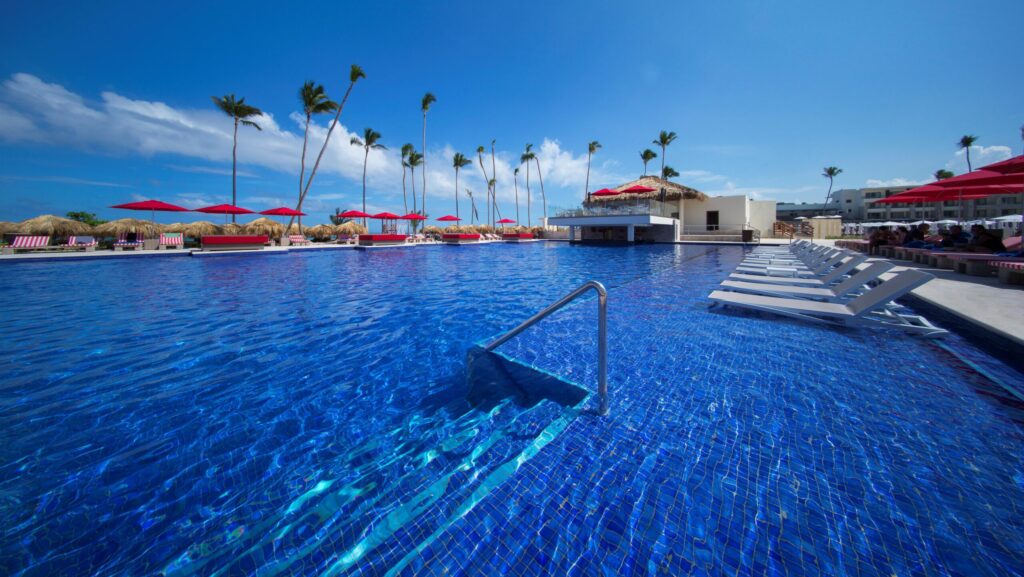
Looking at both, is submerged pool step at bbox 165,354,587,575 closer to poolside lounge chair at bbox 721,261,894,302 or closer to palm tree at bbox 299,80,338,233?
poolside lounge chair at bbox 721,261,894,302

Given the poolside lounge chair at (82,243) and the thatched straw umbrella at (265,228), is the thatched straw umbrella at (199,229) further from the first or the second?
the poolside lounge chair at (82,243)

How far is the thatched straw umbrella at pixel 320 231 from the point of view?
30.2 metres

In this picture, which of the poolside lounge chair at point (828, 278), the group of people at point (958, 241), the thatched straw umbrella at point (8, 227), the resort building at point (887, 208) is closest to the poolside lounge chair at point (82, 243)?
the thatched straw umbrella at point (8, 227)

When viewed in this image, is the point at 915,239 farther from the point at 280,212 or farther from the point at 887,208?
the point at 887,208

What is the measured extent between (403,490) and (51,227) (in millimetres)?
32916

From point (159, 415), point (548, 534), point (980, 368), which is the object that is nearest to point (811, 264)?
point (980, 368)

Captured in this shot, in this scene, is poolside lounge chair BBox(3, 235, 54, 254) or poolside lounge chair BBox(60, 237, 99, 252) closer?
poolside lounge chair BBox(3, 235, 54, 254)

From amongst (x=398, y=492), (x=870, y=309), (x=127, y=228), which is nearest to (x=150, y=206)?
(x=127, y=228)

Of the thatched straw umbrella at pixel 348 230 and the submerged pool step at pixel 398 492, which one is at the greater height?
the thatched straw umbrella at pixel 348 230

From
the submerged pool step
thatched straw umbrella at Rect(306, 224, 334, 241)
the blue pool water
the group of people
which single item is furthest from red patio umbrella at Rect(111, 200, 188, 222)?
the group of people

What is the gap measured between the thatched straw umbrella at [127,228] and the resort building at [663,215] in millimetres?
27484

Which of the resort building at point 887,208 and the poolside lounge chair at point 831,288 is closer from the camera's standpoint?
the poolside lounge chair at point 831,288

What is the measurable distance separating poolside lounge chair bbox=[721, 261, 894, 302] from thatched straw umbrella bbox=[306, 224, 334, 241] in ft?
103

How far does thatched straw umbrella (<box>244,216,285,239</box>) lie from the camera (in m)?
25.5
